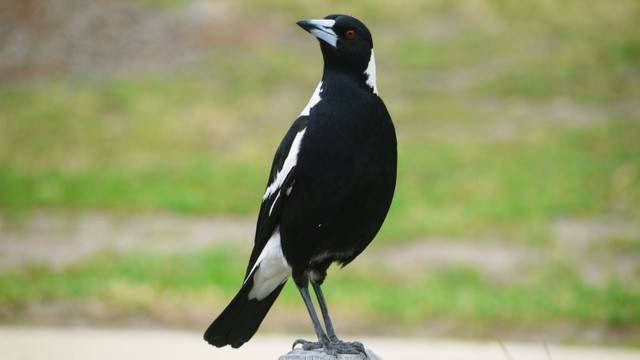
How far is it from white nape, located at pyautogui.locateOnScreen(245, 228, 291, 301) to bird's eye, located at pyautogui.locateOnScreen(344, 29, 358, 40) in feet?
2.34

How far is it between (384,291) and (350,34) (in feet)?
15.2

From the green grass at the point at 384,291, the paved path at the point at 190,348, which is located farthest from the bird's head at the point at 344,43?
the green grass at the point at 384,291

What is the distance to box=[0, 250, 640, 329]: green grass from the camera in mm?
7695

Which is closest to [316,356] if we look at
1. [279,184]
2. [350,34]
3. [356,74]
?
[279,184]

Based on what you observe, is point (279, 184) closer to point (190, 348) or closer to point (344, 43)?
point (344, 43)

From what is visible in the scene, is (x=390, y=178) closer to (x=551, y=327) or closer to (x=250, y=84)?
(x=551, y=327)

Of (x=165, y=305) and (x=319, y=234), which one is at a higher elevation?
(x=165, y=305)

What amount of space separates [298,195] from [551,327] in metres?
4.13

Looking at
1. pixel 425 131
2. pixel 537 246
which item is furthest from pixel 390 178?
pixel 425 131

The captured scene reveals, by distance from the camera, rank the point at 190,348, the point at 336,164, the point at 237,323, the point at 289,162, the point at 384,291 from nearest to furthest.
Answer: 1. the point at 336,164
2. the point at 289,162
3. the point at 237,323
4. the point at 190,348
5. the point at 384,291

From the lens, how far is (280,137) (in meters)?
13.4

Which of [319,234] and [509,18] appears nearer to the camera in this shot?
[319,234]

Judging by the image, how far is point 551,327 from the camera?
7.54 meters

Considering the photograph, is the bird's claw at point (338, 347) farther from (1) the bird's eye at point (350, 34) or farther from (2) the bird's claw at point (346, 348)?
(1) the bird's eye at point (350, 34)
